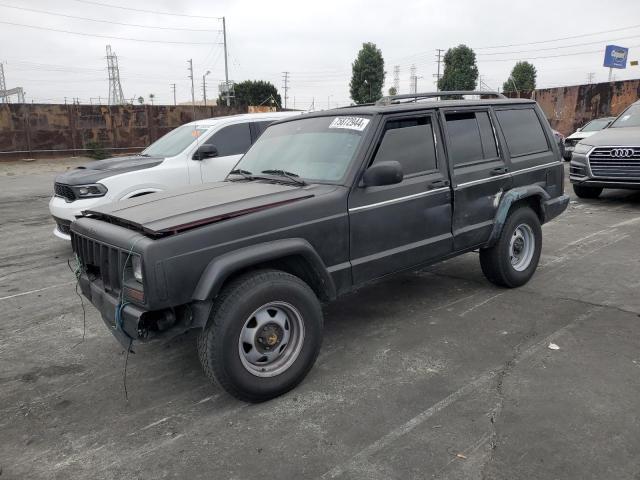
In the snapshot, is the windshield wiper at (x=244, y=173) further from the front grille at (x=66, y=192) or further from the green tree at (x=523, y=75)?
the green tree at (x=523, y=75)

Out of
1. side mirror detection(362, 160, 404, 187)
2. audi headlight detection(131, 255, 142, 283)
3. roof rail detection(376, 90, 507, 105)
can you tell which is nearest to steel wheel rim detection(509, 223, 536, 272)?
roof rail detection(376, 90, 507, 105)

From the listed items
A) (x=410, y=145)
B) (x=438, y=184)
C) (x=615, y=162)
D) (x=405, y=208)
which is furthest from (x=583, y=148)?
(x=405, y=208)

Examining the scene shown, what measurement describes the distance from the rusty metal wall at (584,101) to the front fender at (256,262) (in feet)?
77.0

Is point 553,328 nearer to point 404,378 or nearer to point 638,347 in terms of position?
point 638,347

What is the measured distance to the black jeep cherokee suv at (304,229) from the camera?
3045 millimetres

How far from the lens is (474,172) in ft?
15.3

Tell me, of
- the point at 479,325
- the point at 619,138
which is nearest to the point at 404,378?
the point at 479,325

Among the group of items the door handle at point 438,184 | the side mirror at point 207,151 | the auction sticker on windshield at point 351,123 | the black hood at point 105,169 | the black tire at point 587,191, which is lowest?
the black tire at point 587,191

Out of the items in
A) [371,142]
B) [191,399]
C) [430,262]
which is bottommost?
[191,399]

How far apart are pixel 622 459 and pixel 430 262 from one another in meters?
2.09

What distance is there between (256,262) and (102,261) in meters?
1.04

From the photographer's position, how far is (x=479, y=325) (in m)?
4.40

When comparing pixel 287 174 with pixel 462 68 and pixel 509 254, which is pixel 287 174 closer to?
pixel 509 254

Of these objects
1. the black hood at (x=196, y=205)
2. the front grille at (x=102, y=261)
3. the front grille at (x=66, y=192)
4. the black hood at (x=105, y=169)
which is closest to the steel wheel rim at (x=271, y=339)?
the black hood at (x=196, y=205)
